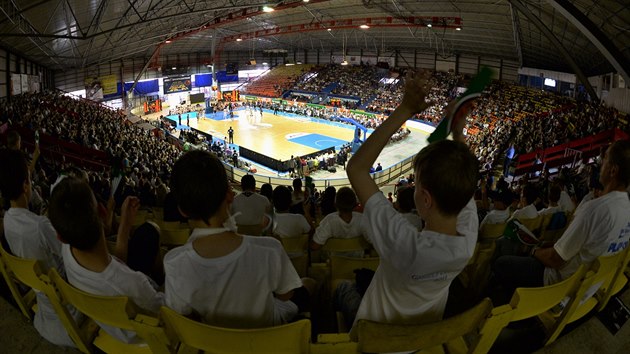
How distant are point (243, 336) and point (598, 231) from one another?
232 centimetres

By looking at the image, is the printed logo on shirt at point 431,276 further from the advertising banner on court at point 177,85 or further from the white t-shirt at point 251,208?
the advertising banner on court at point 177,85

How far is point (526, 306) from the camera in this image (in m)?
1.96

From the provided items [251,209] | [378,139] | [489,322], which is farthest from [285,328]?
[251,209]

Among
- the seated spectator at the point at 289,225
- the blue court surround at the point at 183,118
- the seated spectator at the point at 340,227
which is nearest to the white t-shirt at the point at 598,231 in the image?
the seated spectator at the point at 340,227

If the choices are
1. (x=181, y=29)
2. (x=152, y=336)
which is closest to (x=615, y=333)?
(x=152, y=336)

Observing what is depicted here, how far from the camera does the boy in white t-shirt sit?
1475 millimetres

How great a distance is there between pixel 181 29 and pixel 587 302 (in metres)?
34.9

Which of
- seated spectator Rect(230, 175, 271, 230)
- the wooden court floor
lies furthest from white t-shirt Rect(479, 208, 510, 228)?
the wooden court floor

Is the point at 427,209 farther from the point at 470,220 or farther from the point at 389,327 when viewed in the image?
the point at 389,327

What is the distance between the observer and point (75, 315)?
248 cm

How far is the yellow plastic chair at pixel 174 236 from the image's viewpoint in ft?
13.0

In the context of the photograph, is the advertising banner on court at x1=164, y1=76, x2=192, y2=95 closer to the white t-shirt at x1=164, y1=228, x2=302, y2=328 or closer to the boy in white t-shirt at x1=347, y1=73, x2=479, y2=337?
the white t-shirt at x1=164, y1=228, x2=302, y2=328

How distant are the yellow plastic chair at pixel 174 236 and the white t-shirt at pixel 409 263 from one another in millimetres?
2713

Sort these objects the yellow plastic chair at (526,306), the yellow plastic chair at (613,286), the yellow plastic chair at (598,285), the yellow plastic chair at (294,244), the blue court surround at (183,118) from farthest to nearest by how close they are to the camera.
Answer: the blue court surround at (183,118), the yellow plastic chair at (294,244), the yellow plastic chair at (613,286), the yellow plastic chair at (598,285), the yellow plastic chair at (526,306)
